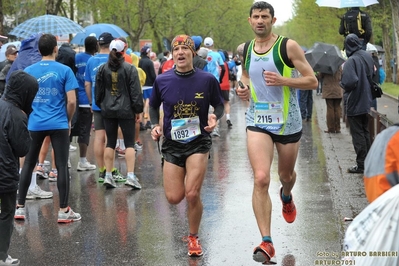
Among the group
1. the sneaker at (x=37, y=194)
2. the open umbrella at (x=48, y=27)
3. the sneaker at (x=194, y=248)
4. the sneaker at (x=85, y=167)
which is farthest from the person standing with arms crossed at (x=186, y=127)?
the open umbrella at (x=48, y=27)

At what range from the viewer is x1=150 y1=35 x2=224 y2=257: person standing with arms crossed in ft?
24.0

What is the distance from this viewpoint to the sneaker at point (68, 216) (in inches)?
355

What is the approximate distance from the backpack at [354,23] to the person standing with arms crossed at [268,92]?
18.6ft

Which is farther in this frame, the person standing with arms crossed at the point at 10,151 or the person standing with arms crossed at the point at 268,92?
the person standing with arms crossed at the point at 268,92

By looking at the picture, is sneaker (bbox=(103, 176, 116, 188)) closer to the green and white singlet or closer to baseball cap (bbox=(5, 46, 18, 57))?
baseball cap (bbox=(5, 46, 18, 57))

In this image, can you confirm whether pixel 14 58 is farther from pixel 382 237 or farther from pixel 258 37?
pixel 382 237

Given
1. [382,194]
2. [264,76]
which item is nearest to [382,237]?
[382,194]

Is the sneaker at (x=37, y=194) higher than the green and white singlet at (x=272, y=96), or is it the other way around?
the green and white singlet at (x=272, y=96)

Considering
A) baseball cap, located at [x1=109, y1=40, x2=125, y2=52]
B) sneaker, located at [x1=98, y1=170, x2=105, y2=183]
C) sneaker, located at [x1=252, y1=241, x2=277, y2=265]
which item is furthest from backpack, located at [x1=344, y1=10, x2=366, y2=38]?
sneaker, located at [x1=252, y1=241, x2=277, y2=265]

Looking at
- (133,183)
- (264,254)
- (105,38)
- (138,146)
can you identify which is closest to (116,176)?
(133,183)

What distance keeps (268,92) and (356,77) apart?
5132 mm

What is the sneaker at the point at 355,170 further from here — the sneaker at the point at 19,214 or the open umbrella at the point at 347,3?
the sneaker at the point at 19,214

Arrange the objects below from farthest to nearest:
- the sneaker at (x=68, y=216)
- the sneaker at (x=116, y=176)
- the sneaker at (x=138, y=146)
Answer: the sneaker at (x=138, y=146) < the sneaker at (x=116, y=176) < the sneaker at (x=68, y=216)

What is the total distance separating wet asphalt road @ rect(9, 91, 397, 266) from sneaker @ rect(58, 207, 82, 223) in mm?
94
